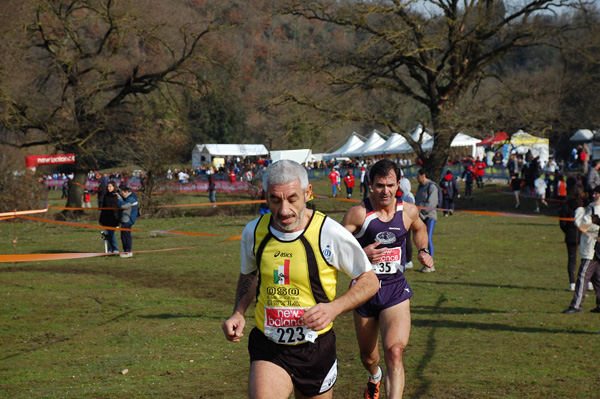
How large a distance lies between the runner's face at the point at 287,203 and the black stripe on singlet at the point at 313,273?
12cm

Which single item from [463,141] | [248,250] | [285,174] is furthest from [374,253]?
[463,141]

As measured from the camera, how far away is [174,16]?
3631 cm

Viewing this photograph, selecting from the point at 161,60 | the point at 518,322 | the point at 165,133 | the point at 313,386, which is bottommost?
the point at 518,322

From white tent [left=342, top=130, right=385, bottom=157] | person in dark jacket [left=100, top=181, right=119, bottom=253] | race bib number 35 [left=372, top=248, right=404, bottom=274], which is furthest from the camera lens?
white tent [left=342, top=130, right=385, bottom=157]

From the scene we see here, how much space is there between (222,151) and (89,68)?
40.8m

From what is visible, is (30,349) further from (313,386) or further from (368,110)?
(368,110)

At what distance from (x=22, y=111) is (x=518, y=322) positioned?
27.1m

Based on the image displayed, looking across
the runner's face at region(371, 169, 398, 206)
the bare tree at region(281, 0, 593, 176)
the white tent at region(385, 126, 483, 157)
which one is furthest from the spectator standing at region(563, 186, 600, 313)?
the white tent at region(385, 126, 483, 157)

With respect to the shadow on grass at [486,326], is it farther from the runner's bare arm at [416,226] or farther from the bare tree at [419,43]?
the bare tree at [419,43]

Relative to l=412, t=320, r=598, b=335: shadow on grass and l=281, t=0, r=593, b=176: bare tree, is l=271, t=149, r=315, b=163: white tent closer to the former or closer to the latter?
l=281, t=0, r=593, b=176: bare tree

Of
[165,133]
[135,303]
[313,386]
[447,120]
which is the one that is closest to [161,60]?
[165,133]

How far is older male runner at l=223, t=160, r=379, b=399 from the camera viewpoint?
154 inches

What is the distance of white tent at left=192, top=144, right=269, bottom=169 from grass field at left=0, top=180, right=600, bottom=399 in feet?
181

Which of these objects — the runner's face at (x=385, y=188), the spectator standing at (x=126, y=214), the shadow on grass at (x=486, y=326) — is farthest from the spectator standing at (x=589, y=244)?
the spectator standing at (x=126, y=214)
